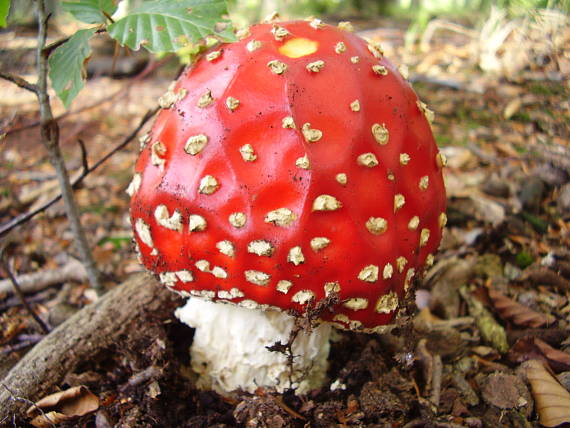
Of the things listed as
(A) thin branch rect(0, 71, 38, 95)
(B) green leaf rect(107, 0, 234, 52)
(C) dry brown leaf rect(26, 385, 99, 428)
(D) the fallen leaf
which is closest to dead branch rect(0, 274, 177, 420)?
(C) dry brown leaf rect(26, 385, 99, 428)

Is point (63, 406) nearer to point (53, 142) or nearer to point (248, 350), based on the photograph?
point (248, 350)

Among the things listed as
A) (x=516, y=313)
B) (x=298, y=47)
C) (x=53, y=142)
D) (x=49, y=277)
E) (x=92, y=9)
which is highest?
(x=92, y=9)

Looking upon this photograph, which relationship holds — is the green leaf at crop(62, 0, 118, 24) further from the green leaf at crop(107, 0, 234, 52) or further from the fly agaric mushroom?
the fly agaric mushroom

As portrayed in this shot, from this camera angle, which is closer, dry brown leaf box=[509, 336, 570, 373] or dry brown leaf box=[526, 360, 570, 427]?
dry brown leaf box=[526, 360, 570, 427]

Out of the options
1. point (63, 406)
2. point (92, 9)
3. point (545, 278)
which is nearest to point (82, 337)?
point (63, 406)

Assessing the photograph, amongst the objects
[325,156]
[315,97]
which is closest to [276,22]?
[315,97]

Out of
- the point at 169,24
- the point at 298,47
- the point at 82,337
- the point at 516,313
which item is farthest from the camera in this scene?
the point at 516,313
